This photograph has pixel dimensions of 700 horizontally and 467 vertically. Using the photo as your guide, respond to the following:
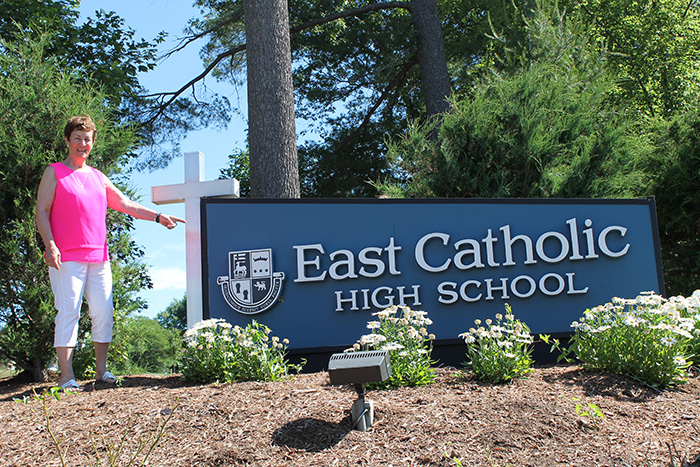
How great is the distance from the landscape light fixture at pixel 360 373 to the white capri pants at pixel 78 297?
2.23 metres

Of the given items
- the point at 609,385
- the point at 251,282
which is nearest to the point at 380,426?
the point at 609,385

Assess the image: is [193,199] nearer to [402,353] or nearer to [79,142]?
[79,142]

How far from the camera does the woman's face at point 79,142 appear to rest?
189 inches

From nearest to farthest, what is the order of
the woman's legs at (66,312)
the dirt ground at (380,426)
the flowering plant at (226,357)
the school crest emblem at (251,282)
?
the dirt ground at (380,426)
the flowering plant at (226,357)
the woman's legs at (66,312)
the school crest emblem at (251,282)

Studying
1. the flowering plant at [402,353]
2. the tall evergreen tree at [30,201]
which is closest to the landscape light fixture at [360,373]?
the flowering plant at [402,353]

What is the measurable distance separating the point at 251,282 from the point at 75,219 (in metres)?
1.44

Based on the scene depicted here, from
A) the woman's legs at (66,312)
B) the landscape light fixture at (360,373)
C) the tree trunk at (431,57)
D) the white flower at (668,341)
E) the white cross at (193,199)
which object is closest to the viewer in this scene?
the landscape light fixture at (360,373)

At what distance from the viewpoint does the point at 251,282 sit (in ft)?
17.2

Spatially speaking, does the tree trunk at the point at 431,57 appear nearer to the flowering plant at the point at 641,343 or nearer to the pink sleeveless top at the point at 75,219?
the flowering plant at the point at 641,343

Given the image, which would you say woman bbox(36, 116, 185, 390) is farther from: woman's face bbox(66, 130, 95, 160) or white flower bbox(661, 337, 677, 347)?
white flower bbox(661, 337, 677, 347)

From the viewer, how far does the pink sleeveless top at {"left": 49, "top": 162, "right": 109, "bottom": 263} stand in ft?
15.4

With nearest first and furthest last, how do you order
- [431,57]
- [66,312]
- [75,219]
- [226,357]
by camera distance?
[226,357] → [66,312] → [75,219] → [431,57]

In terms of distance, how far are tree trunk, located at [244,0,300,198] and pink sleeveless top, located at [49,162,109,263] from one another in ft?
9.95

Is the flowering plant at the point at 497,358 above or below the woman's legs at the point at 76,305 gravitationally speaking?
below
